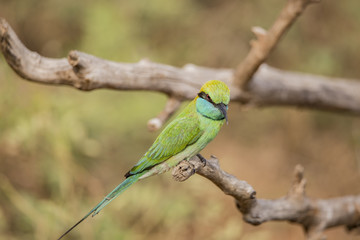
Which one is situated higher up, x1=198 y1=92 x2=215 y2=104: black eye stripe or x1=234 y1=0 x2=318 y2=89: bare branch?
x1=234 y1=0 x2=318 y2=89: bare branch

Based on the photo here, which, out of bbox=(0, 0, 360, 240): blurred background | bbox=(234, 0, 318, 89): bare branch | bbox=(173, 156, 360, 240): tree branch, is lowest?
bbox=(173, 156, 360, 240): tree branch

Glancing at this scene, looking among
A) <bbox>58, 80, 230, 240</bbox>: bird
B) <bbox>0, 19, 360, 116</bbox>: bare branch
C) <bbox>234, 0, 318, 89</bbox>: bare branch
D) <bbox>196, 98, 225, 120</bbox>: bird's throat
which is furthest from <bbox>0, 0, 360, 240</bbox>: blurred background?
<bbox>196, 98, 225, 120</bbox>: bird's throat

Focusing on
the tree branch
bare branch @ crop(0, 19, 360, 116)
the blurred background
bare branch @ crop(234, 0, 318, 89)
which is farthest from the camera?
the blurred background

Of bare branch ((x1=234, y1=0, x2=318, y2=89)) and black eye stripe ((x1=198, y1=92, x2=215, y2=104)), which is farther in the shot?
bare branch ((x1=234, y1=0, x2=318, y2=89))

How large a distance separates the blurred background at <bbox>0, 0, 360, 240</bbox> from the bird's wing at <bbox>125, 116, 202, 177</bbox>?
3.52 ft

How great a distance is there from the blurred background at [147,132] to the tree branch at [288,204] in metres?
0.65

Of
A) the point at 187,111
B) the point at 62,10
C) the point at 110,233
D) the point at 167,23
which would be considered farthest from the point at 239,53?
the point at 187,111

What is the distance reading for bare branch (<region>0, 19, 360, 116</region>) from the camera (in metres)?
2.63

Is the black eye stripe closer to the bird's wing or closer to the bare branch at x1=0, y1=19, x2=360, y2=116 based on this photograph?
the bird's wing

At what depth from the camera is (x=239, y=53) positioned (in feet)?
20.8

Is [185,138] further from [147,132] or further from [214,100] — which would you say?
[147,132]

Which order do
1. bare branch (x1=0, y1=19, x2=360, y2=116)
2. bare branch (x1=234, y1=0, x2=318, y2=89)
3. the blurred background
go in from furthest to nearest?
the blurred background < bare branch (x1=234, y1=0, x2=318, y2=89) < bare branch (x1=0, y1=19, x2=360, y2=116)

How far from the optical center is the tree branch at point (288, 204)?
215 cm

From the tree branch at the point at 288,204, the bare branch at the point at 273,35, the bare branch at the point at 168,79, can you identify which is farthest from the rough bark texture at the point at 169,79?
the tree branch at the point at 288,204
